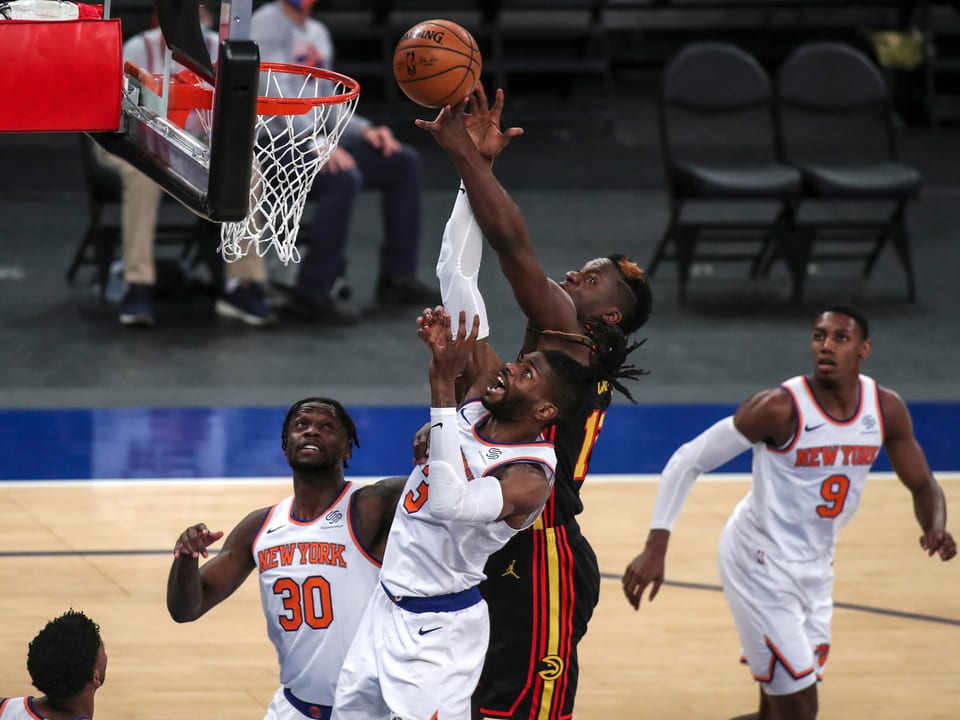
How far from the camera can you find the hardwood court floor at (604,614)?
561 cm

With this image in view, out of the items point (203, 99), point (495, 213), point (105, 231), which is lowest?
point (105, 231)

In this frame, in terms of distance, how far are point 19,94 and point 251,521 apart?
1439 millimetres

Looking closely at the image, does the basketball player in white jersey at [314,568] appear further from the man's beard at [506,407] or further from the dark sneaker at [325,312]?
the dark sneaker at [325,312]

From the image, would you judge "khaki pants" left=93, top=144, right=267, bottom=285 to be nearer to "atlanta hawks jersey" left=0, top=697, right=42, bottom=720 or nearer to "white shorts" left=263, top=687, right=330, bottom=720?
"white shorts" left=263, top=687, right=330, bottom=720

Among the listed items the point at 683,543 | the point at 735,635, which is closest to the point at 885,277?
the point at 683,543

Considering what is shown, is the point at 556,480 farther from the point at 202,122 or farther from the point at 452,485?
the point at 202,122

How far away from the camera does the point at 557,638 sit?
4.42 metres

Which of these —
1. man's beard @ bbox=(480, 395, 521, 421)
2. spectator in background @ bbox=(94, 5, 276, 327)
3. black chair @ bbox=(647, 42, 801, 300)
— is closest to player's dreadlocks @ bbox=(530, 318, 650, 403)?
man's beard @ bbox=(480, 395, 521, 421)

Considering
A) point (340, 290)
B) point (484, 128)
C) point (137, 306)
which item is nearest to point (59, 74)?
point (484, 128)

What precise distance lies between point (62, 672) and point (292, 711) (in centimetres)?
80

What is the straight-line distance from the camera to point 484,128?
425 centimetres

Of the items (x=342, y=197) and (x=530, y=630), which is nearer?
(x=530, y=630)

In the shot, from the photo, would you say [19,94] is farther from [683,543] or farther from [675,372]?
[675,372]

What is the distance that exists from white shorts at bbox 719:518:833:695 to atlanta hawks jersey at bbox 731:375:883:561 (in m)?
0.06
